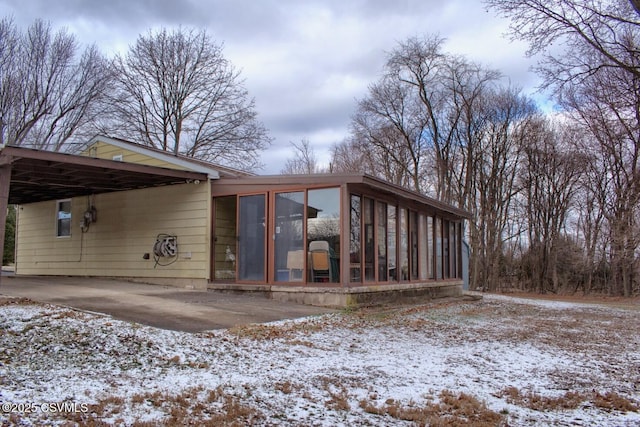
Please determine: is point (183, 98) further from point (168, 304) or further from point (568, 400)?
point (568, 400)

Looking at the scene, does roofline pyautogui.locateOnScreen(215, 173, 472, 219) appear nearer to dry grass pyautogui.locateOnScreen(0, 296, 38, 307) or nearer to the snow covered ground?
the snow covered ground

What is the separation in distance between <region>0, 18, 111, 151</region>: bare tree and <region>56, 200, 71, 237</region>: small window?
23.6 feet

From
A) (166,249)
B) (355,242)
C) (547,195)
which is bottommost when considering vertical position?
(166,249)

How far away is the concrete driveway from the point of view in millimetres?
6320

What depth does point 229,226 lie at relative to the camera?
10.4m

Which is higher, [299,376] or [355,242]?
[355,242]

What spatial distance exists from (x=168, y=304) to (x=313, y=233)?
9.47ft

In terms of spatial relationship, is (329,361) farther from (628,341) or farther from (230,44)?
(230,44)

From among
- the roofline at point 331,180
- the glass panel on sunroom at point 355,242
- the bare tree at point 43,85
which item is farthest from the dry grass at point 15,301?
the bare tree at point 43,85

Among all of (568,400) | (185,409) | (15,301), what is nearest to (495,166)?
(568,400)

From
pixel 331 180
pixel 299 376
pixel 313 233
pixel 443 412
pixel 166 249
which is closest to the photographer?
pixel 443 412

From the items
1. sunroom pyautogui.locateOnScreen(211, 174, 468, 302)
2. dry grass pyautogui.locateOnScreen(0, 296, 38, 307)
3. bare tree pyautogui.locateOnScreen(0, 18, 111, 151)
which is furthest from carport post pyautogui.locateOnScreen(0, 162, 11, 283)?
bare tree pyautogui.locateOnScreen(0, 18, 111, 151)

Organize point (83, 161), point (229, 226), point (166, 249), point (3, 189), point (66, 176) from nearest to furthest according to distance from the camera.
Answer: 1. point (3, 189)
2. point (83, 161)
3. point (66, 176)
4. point (229, 226)
5. point (166, 249)

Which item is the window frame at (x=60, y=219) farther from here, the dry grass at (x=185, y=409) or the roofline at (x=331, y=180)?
the dry grass at (x=185, y=409)
